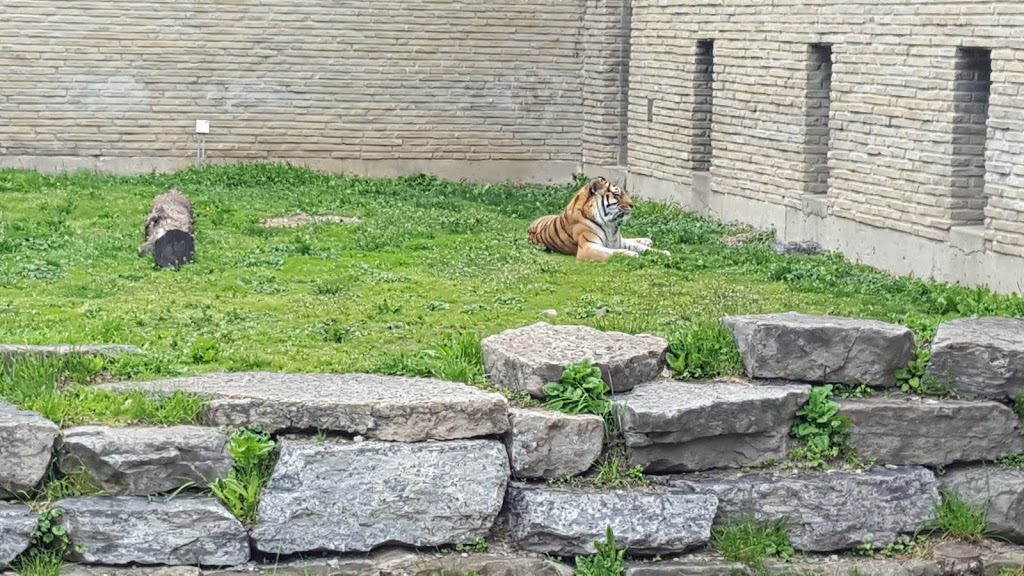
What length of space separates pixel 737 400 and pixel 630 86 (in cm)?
1327

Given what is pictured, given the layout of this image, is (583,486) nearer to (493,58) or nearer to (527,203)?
(527,203)

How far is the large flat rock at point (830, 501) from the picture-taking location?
23.3 feet

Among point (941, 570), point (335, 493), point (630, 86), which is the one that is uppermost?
point (630, 86)

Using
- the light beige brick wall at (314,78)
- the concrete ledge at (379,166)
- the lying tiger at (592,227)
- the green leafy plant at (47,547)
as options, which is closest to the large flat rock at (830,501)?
the green leafy plant at (47,547)

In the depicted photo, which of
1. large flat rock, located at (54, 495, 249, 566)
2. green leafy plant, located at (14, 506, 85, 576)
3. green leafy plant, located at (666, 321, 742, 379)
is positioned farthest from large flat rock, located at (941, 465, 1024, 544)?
green leafy plant, located at (14, 506, 85, 576)

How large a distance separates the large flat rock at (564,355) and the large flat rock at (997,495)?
58.6 inches

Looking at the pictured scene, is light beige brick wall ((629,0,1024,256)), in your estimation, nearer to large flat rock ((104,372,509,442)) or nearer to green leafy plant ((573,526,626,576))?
green leafy plant ((573,526,626,576))

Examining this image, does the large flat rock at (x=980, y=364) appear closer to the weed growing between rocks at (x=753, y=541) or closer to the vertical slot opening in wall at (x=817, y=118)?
the weed growing between rocks at (x=753, y=541)

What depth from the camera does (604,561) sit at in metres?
6.85

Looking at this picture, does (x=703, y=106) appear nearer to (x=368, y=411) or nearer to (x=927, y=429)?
(x=927, y=429)

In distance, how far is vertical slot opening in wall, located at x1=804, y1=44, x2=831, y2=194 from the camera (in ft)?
Result: 50.9

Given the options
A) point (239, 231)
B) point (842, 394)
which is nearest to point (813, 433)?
point (842, 394)

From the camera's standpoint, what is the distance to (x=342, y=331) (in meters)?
9.31

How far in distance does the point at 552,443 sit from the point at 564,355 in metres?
0.50
